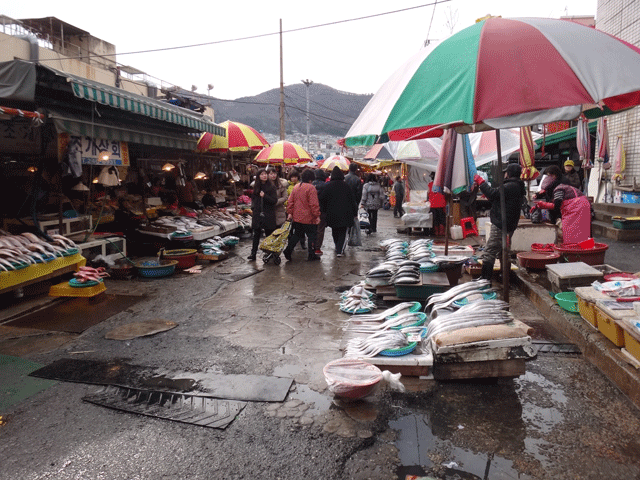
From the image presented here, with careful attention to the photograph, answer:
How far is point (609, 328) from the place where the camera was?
4.22 meters

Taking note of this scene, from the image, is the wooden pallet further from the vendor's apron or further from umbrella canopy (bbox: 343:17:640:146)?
the vendor's apron

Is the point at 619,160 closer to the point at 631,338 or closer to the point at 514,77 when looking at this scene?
the point at 631,338

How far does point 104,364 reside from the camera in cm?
459

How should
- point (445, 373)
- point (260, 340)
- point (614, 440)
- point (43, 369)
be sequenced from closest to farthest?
point (614, 440), point (445, 373), point (43, 369), point (260, 340)

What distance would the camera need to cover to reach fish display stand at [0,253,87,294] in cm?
634

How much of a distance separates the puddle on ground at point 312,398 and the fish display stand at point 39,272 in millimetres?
5002

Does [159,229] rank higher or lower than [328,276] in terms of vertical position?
higher

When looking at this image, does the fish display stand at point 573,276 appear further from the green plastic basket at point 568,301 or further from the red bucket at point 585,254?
the red bucket at point 585,254

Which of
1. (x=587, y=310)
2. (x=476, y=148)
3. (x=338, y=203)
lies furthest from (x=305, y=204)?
(x=587, y=310)

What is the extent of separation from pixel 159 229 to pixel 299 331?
6686mm

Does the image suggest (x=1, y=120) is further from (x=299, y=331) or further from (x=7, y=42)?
(x=7, y=42)

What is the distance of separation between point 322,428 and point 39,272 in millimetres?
5841

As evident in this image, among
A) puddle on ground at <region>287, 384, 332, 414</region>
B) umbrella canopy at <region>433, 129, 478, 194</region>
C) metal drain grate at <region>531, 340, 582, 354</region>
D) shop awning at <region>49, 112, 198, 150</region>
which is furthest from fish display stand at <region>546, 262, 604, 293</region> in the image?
shop awning at <region>49, 112, 198, 150</region>

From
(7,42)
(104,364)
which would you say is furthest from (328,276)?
(7,42)
